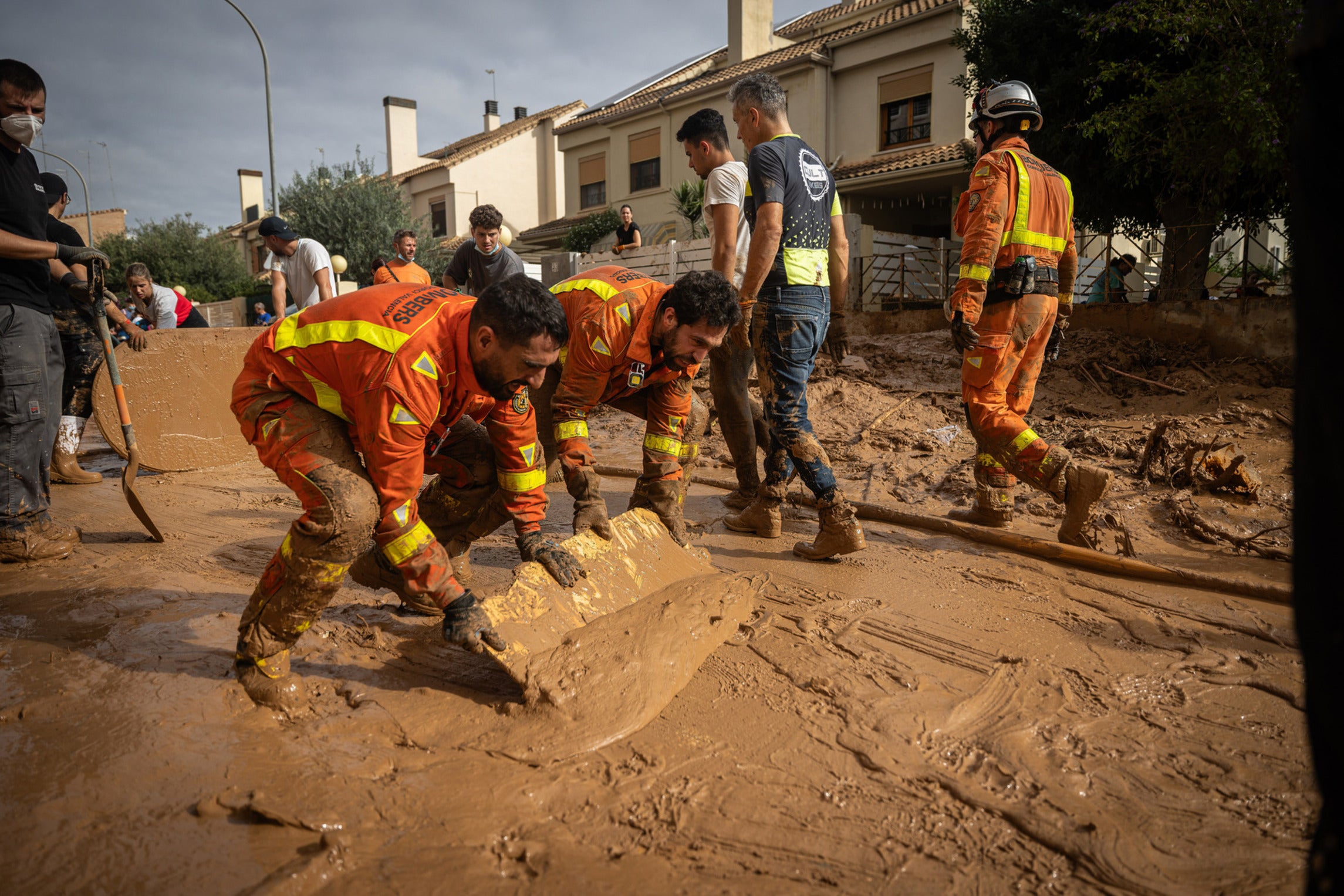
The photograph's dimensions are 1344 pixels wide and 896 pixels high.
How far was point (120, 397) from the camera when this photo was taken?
4.28 meters

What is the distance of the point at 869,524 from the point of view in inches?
173

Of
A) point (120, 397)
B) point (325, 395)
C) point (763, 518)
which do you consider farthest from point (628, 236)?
point (325, 395)

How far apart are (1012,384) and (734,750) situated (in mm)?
2639

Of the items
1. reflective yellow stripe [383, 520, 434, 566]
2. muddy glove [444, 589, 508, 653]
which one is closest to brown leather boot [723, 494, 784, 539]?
muddy glove [444, 589, 508, 653]

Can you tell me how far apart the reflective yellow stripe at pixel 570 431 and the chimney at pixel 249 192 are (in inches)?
1599

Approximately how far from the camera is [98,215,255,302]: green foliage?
29.1m

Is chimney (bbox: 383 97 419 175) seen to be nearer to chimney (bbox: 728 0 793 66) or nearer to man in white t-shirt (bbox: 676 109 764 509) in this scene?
chimney (bbox: 728 0 793 66)

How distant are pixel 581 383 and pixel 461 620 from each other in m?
1.21

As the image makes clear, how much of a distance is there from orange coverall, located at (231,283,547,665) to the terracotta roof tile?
1289 cm

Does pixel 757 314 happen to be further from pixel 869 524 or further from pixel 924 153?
pixel 924 153

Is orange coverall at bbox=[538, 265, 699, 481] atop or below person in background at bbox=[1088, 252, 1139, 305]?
below

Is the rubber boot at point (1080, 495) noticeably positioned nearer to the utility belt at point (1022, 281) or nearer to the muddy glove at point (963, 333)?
the muddy glove at point (963, 333)

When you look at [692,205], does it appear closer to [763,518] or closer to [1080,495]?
[763,518]

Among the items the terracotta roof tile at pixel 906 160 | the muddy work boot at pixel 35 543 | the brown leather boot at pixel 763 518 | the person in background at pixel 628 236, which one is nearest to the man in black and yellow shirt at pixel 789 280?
the brown leather boot at pixel 763 518
